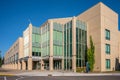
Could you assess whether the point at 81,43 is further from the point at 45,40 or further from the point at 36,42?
the point at 36,42

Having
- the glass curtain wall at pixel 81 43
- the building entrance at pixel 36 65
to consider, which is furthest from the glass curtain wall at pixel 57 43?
the building entrance at pixel 36 65

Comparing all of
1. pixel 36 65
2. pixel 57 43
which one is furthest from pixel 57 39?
pixel 36 65

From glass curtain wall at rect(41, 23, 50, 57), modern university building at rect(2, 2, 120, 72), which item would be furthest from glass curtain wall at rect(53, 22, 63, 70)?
glass curtain wall at rect(41, 23, 50, 57)

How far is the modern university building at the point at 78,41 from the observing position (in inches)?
1574

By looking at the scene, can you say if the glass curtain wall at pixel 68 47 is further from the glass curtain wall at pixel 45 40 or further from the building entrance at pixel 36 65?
the building entrance at pixel 36 65

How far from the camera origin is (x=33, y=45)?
47781mm

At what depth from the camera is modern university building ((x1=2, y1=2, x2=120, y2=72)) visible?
1574 inches

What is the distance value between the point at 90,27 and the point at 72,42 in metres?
6.41

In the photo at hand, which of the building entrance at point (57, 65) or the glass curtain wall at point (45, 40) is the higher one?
the glass curtain wall at point (45, 40)

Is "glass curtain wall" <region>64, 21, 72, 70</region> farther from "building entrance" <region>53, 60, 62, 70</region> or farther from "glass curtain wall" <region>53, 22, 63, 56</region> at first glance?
"building entrance" <region>53, 60, 62, 70</region>

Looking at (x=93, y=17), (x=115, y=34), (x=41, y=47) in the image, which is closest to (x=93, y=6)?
(x=93, y=17)

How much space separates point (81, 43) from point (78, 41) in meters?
1.09

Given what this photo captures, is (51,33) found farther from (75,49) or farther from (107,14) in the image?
(107,14)

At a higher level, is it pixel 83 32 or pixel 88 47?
pixel 83 32
